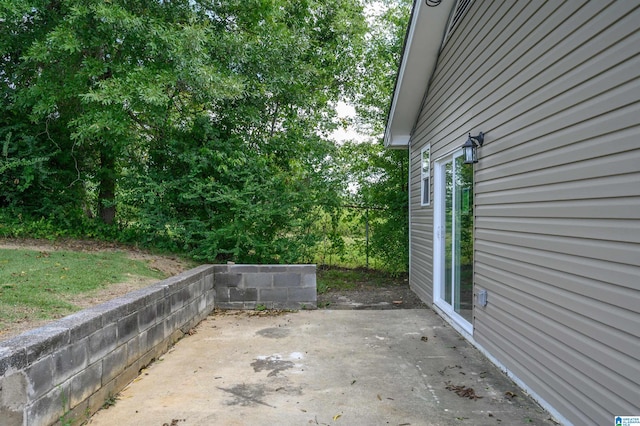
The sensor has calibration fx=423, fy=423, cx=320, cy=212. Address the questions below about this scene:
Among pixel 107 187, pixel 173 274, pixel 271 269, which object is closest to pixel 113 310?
pixel 173 274

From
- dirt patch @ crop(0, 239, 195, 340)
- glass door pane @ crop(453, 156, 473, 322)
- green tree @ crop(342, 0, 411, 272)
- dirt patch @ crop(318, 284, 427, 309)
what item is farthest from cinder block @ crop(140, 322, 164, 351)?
green tree @ crop(342, 0, 411, 272)

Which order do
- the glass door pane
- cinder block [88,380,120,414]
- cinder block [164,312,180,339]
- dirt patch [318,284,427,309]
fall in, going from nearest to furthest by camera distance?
1. cinder block [88,380,120,414]
2. cinder block [164,312,180,339]
3. the glass door pane
4. dirt patch [318,284,427,309]

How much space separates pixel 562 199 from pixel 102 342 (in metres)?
3.17

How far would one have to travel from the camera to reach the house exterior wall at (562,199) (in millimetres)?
2123

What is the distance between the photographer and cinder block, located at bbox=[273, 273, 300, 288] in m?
5.95

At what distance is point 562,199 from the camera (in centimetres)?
268

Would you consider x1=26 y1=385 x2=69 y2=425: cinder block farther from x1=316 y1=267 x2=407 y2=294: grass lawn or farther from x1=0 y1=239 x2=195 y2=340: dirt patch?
x1=316 y1=267 x2=407 y2=294: grass lawn

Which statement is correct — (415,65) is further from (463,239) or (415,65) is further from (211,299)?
(211,299)

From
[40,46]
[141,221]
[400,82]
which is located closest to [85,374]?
[141,221]

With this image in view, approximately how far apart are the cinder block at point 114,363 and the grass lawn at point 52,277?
18.7 inches

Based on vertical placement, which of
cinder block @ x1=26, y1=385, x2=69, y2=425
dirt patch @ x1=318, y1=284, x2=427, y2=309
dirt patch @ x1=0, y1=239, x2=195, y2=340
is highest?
dirt patch @ x1=0, y1=239, x2=195, y2=340

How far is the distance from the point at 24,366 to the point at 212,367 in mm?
1733

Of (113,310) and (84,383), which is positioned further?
(113,310)

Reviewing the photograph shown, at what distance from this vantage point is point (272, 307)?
5.94m
